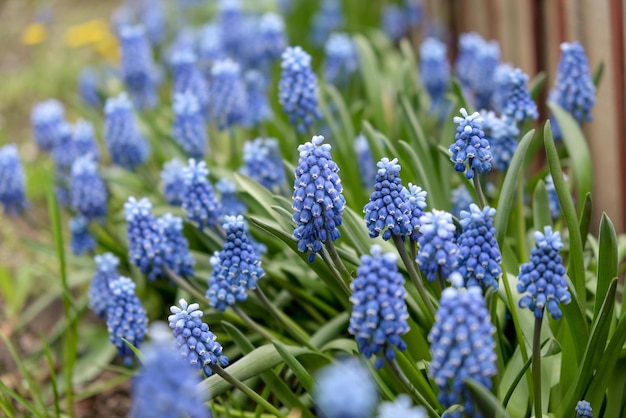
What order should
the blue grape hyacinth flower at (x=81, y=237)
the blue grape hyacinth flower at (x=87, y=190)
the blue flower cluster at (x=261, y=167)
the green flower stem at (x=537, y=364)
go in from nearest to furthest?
the green flower stem at (x=537, y=364) → the blue flower cluster at (x=261, y=167) → the blue grape hyacinth flower at (x=87, y=190) → the blue grape hyacinth flower at (x=81, y=237)

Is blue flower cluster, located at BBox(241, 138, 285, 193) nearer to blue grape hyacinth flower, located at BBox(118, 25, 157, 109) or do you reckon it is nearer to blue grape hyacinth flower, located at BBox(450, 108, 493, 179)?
blue grape hyacinth flower, located at BBox(450, 108, 493, 179)

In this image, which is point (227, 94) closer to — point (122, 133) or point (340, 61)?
point (122, 133)

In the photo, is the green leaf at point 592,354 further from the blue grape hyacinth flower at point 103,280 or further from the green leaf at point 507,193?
the blue grape hyacinth flower at point 103,280

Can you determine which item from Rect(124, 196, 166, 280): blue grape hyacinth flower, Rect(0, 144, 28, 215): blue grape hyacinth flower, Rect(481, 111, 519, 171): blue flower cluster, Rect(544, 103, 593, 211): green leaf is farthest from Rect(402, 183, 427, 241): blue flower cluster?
Rect(0, 144, 28, 215): blue grape hyacinth flower

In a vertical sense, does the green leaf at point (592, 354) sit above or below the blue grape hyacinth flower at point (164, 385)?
below

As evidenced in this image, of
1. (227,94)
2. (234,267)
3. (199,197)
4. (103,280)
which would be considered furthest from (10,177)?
(234,267)

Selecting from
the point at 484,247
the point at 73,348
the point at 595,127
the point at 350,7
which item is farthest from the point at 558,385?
the point at 350,7

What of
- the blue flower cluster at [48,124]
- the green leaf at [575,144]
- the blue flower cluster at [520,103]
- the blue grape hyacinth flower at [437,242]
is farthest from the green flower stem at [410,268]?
the blue flower cluster at [48,124]
